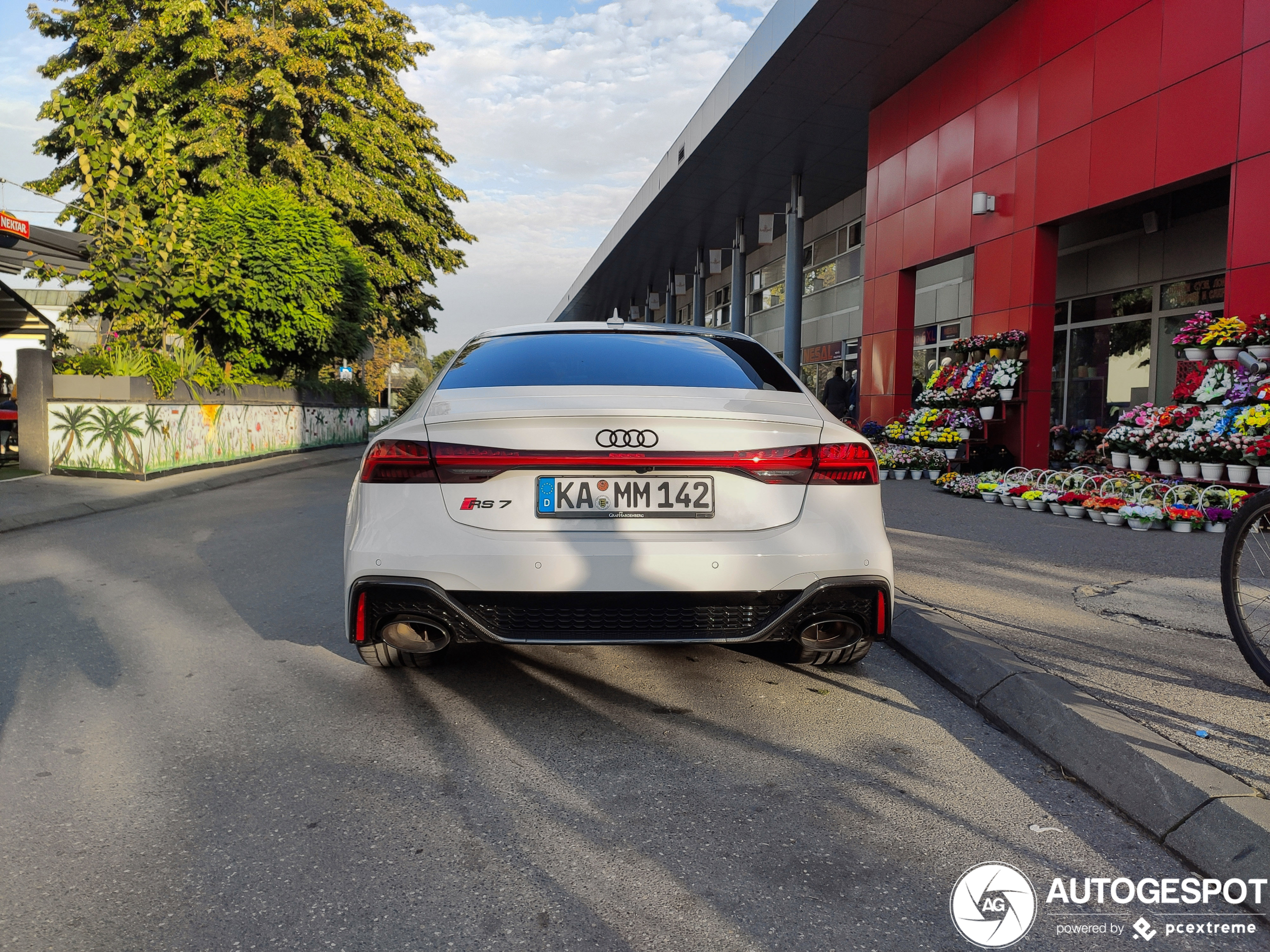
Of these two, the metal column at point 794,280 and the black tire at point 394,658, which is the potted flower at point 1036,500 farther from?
the metal column at point 794,280

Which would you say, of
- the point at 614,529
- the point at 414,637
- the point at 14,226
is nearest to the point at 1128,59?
the point at 614,529

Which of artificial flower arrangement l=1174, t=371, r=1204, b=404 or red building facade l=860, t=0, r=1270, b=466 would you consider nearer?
artificial flower arrangement l=1174, t=371, r=1204, b=404

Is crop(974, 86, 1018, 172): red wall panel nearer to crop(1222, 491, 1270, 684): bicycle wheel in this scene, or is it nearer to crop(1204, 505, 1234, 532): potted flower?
crop(1204, 505, 1234, 532): potted flower

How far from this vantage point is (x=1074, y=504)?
31.0 feet

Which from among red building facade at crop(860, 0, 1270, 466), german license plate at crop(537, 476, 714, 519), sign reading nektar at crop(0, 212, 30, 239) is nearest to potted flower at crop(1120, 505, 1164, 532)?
red building facade at crop(860, 0, 1270, 466)

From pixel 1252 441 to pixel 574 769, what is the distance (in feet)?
28.1

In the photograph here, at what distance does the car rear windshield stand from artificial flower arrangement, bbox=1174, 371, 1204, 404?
24.9 feet

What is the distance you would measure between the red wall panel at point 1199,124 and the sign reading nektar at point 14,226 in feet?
50.2

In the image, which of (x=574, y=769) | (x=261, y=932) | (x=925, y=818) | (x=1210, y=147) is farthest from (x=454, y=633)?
(x=1210, y=147)

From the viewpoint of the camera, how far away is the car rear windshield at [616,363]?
148 inches

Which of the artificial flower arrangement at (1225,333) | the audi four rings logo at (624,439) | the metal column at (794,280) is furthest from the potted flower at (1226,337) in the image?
the metal column at (794,280)

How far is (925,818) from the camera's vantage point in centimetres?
268

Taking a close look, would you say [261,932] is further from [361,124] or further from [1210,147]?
[361,124]

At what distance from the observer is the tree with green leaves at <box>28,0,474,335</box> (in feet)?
79.7
